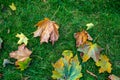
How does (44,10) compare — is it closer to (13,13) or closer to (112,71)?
(13,13)

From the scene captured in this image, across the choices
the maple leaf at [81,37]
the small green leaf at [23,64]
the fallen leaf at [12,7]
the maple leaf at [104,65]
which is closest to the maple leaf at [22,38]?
the small green leaf at [23,64]

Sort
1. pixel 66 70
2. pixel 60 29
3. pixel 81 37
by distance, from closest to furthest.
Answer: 1. pixel 66 70
2. pixel 81 37
3. pixel 60 29

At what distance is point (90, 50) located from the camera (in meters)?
2.64

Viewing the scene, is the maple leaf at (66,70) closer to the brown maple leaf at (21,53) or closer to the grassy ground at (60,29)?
the grassy ground at (60,29)

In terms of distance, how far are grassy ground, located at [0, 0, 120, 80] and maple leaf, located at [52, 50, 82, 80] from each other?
124mm

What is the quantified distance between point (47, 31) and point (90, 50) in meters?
0.45

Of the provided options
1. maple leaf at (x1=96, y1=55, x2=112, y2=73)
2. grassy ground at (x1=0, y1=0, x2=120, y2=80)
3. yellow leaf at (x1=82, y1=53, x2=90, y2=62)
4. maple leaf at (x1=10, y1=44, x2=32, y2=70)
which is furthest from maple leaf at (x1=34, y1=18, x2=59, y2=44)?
maple leaf at (x1=96, y1=55, x2=112, y2=73)

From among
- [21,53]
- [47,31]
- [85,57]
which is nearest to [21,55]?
[21,53]

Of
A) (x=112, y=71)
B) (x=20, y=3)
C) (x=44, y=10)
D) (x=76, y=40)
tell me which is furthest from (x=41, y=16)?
(x=112, y=71)

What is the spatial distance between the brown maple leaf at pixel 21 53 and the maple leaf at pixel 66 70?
30 cm

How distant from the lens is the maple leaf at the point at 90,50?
8.67 ft

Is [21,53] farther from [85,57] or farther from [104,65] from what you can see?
[104,65]

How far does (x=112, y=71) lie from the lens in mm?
2689

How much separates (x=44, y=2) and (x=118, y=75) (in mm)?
1114
